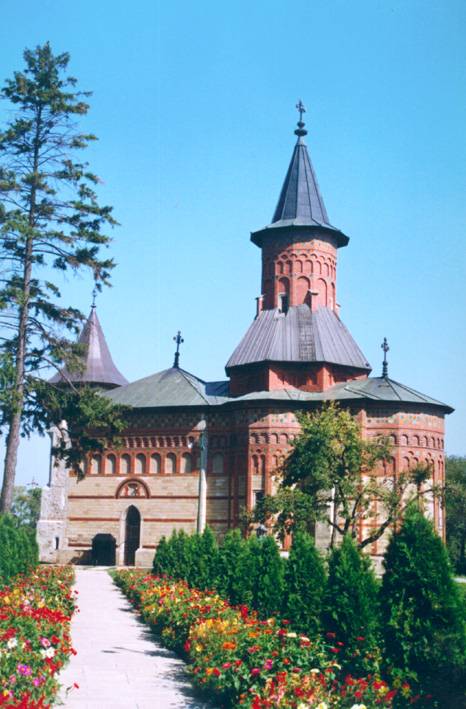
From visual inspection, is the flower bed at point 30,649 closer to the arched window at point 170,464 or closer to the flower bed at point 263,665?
the flower bed at point 263,665

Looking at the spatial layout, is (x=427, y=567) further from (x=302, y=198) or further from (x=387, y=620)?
(x=302, y=198)

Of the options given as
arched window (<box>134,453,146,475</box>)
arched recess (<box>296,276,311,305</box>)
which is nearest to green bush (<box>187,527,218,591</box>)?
arched window (<box>134,453,146,475</box>)

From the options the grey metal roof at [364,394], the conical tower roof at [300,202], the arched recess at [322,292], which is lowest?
the grey metal roof at [364,394]

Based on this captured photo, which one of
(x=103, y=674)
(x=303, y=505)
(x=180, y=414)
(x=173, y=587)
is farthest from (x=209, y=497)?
(x=103, y=674)

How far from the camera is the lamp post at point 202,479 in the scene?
35.9 m

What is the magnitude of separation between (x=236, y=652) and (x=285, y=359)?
25.2 metres

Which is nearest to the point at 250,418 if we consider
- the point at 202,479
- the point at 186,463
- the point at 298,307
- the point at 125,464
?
the point at 202,479

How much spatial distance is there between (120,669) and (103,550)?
2655cm

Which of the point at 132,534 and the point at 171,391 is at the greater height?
the point at 171,391

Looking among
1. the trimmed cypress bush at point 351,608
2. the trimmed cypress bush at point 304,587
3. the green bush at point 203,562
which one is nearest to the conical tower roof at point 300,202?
the green bush at point 203,562

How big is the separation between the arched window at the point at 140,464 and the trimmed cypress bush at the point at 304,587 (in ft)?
78.8

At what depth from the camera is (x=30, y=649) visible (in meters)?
10.2

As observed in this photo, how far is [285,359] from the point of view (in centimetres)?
3581

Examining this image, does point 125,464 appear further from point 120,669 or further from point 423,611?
point 423,611
